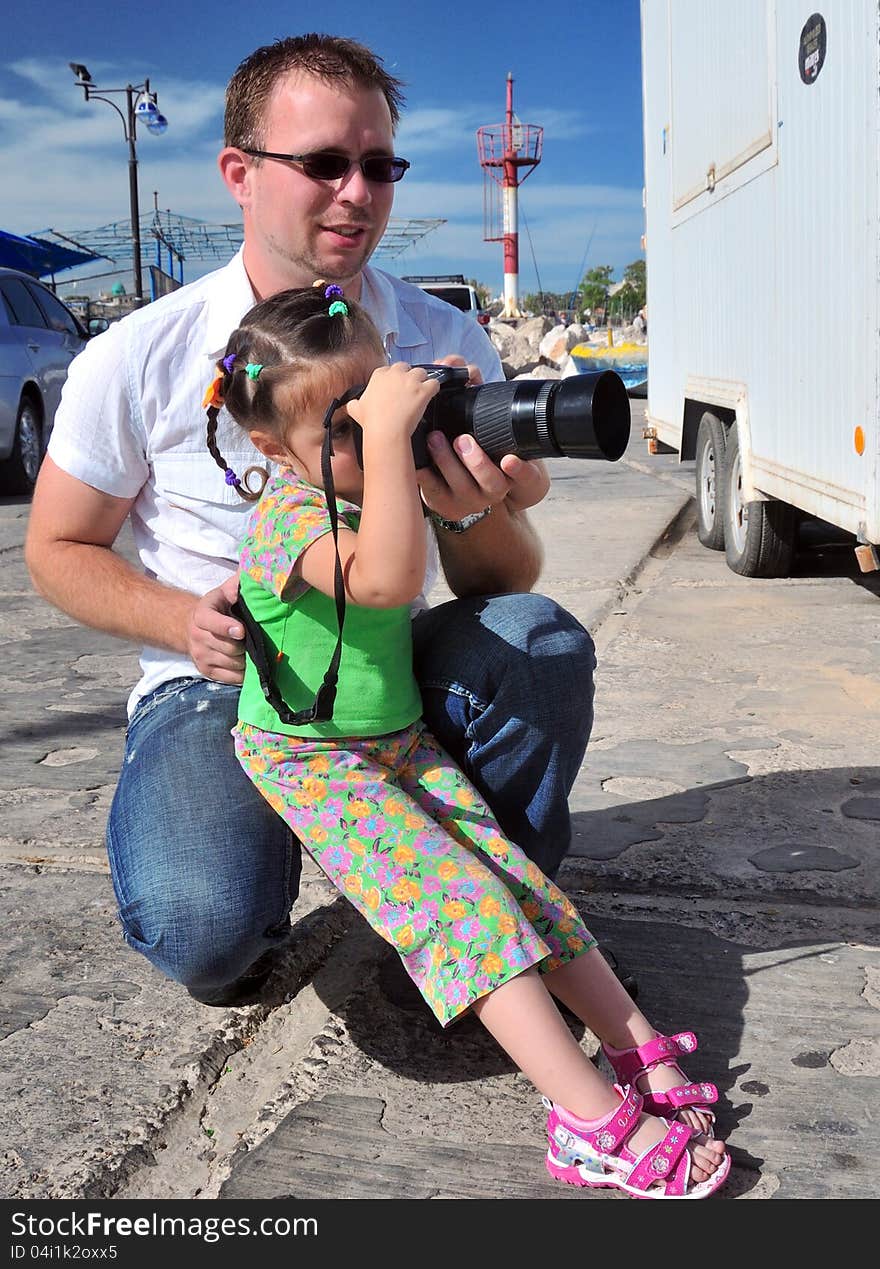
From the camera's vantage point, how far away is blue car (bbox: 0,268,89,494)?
28.5 feet

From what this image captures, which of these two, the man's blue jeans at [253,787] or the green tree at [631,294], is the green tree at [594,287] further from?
the man's blue jeans at [253,787]

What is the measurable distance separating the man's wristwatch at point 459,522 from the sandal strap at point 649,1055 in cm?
85

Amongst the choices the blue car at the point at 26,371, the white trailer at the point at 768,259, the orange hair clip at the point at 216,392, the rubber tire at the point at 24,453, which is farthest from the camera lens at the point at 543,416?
the rubber tire at the point at 24,453

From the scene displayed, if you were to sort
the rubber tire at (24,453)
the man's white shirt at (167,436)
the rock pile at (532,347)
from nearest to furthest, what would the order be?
the man's white shirt at (167,436)
the rubber tire at (24,453)
the rock pile at (532,347)

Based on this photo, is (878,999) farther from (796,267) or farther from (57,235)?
(57,235)

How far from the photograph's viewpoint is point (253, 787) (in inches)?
80.8

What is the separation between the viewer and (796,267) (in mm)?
4164

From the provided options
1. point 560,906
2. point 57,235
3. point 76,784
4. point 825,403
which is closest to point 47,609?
point 76,784

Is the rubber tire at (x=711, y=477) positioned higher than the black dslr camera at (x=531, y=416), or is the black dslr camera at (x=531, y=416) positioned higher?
the black dslr camera at (x=531, y=416)

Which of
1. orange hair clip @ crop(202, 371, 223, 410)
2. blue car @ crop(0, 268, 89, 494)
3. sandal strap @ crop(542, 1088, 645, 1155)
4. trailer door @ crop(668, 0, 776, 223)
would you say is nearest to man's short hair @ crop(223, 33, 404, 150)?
orange hair clip @ crop(202, 371, 223, 410)

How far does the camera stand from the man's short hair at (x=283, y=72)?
2217 millimetres

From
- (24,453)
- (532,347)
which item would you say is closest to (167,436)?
(24,453)

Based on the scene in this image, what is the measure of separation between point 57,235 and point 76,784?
2679 centimetres

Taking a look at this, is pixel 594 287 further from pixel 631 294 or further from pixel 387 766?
pixel 387 766
